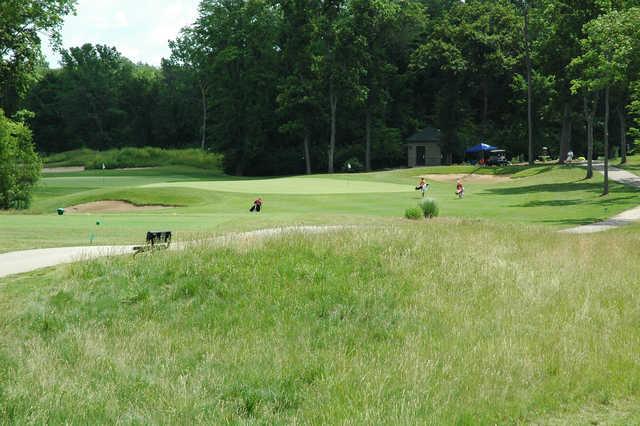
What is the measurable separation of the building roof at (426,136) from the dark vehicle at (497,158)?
7.61 meters

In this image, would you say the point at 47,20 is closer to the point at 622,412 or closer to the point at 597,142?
the point at 622,412

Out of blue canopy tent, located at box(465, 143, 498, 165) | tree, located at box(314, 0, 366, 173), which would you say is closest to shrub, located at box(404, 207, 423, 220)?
tree, located at box(314, 0, 366, 173)

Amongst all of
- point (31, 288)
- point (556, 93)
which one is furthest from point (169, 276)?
point (556, 93)

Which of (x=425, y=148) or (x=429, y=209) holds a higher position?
(x=425, y=148)

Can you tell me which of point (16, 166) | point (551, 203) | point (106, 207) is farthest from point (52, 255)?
point (551, 203)

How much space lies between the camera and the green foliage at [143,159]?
301ft

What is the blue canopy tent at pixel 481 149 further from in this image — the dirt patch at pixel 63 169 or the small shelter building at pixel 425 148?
the dirt patch at pixel 63 169

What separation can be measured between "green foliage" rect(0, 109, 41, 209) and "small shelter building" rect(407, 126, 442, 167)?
48850 millimetres

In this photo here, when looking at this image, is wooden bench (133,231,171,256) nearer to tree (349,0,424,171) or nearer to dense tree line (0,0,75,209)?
dense tree line (0,0,75,209)

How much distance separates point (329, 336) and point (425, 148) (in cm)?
7502

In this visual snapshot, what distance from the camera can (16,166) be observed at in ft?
143

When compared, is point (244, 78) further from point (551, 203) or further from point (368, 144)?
point (551, 203)

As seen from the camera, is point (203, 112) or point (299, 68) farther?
point (203, 112)

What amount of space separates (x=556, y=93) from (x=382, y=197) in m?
26.6
